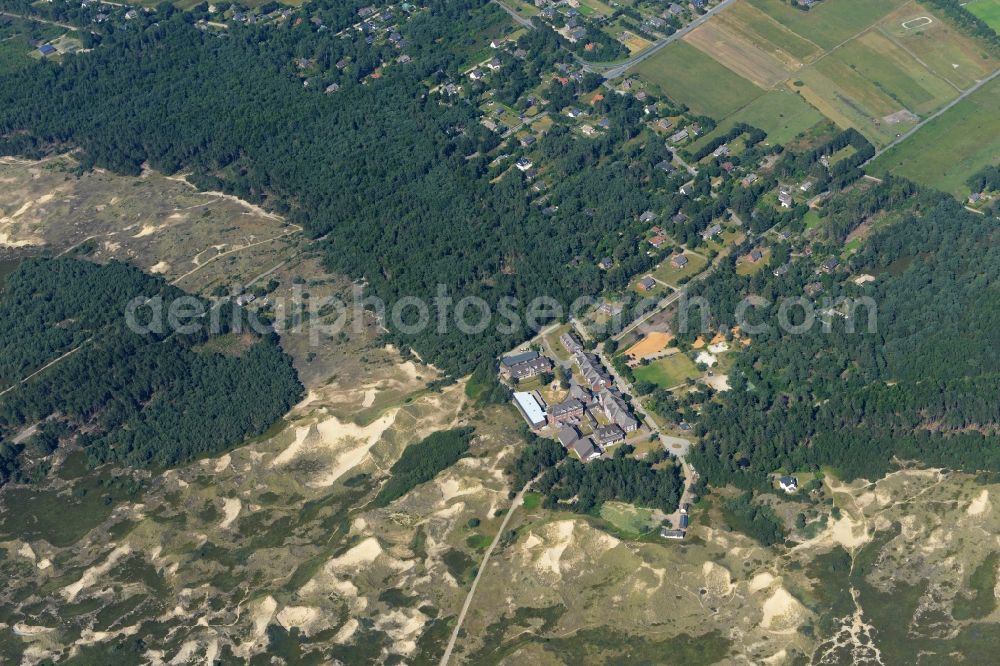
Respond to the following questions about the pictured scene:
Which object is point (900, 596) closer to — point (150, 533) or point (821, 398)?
point (821, 398)

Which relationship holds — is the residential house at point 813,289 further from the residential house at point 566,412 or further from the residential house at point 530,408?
the residential house at point 530,408

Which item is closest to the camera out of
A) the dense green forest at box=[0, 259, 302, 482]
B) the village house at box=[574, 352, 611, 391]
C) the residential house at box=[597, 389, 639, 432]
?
the residential house at box=[597, 389, 639, 432]

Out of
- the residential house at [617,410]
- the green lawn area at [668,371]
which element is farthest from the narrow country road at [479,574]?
the green lawn area at [668,371]

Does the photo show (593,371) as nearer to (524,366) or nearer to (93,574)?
(524,366)

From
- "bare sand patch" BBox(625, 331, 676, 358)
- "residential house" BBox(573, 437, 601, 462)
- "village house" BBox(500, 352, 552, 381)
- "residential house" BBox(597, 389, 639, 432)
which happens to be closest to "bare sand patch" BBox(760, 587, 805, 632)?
"residential house" BBox(573, 437, 601, 462)

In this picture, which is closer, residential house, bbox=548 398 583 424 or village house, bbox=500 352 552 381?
residential house, bbox=548 398 583 424

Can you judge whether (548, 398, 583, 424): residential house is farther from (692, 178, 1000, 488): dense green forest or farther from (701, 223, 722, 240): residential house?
(701, 223, 722, 240): residential house

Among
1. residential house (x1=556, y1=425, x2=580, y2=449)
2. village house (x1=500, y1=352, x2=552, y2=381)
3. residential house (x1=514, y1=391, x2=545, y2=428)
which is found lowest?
residential house (x1=556, y1=425, x2=580, y2=449)
